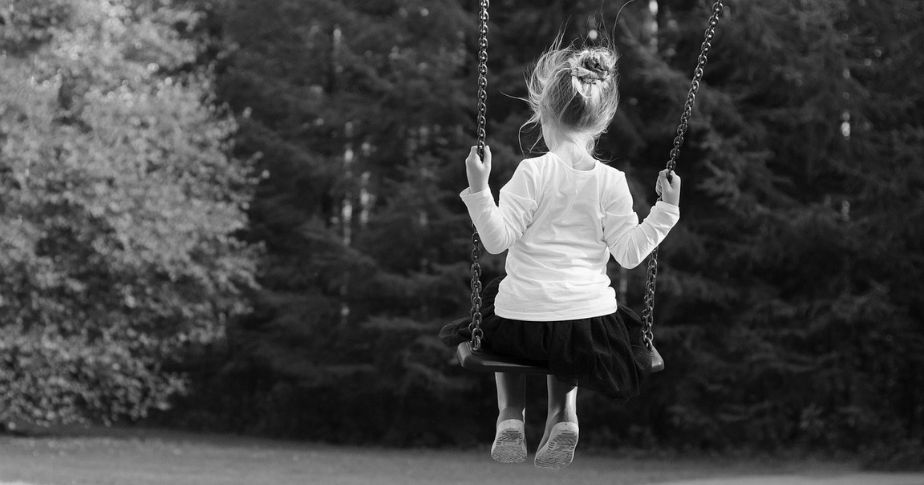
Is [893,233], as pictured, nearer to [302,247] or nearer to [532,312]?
[302,247]

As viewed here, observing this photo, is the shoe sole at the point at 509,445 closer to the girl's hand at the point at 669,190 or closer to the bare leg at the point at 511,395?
the bare leg at the point at 511,395

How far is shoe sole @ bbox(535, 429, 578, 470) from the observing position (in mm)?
4105

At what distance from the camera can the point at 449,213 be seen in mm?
15477

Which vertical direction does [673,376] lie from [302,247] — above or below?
below

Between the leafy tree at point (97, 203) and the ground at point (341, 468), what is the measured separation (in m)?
1.04

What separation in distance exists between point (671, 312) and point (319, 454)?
4.94 meters

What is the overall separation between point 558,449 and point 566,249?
0.70 m

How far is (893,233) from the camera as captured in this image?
13.6 metres

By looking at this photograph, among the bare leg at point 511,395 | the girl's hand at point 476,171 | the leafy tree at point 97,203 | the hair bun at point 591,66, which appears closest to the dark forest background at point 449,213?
the leafy tree at point 97,203

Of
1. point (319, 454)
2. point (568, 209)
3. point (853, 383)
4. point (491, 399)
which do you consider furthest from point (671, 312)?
point (568, 209)

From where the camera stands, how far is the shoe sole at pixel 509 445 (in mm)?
4082

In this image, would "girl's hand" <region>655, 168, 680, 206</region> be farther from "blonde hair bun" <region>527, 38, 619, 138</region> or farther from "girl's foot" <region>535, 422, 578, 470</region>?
"girl's foot" <region>535, 422, 578, 470</region>

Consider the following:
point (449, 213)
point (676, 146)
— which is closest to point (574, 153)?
point (676, 146)

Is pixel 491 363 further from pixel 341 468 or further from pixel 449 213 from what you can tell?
pixel 449 213
